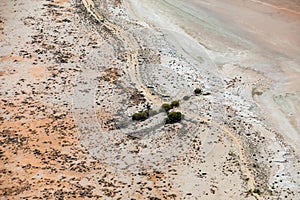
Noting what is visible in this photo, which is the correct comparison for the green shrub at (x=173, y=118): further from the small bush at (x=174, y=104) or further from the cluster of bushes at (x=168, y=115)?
the small bush at (x=174, y=104)

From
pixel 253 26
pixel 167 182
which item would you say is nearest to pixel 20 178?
pixel 167 182

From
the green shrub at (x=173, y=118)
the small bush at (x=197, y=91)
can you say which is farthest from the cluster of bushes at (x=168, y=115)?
the small bush at (x=197, y=91)

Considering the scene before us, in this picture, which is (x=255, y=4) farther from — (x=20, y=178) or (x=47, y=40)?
(x=20, y=178)

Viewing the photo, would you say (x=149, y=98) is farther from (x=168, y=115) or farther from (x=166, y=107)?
(x=168, y=115)

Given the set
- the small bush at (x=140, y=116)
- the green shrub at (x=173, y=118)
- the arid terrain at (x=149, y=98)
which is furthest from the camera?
the small bush at (x=140, y=116)

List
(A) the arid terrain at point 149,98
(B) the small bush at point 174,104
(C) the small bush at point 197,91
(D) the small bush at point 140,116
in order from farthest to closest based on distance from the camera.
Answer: (C) the small bush at point 197,91 → (B) the small bush at point 174,104 → (D) the small bush at point 140,116 → (A) the arid terrain at point 149,98

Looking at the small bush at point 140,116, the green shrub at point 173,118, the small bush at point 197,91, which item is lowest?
the small bush at point 140,116

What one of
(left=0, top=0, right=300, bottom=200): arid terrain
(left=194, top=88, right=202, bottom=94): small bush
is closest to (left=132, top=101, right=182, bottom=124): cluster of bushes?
(left=0, top=0, right=300, bottom=200): arid terrain

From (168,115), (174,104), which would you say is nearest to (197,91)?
(174,104)
